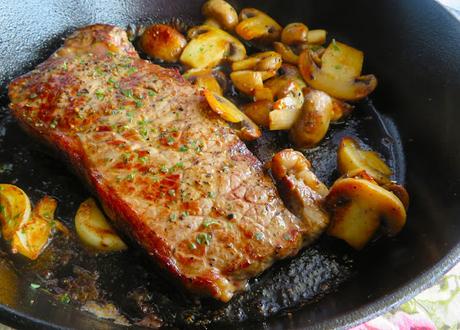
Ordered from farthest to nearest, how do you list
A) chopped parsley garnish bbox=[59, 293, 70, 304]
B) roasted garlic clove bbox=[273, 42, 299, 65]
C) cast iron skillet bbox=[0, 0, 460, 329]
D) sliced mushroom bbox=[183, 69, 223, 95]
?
1. roasted garlic clove bbox=[273, 42, 299, 65]
2. sliced mushroom bbox=[183, 69, 223, 95]
3. chopped parsley garnish bbox=[59, 293, 70, 304]
4. cast iron skillet bbox=[0, 0, 460, 329]

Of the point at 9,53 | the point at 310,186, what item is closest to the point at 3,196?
the point at 9,53

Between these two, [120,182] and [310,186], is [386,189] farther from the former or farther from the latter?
[120,182]

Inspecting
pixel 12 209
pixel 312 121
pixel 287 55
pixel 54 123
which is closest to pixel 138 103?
pixel 54 123

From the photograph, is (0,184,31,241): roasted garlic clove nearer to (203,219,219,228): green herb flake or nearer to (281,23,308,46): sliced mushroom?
(203,219,219,228): green herb flake

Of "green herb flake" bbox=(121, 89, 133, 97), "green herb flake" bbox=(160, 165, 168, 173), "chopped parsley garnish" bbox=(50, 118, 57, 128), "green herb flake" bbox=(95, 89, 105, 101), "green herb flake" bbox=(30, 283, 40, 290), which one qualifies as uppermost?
"green herb flake" bbox=(121, 89, 133, 97)

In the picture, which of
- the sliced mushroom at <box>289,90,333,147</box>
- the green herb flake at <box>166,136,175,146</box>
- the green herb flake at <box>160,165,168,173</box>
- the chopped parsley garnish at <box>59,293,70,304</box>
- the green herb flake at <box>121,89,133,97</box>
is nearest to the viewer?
the chopped parsley garnish at <box>59,293,70,304</box>

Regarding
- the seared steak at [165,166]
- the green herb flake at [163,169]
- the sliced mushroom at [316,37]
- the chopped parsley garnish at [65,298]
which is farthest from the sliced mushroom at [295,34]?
the chopped parsley garnish at [65,298]

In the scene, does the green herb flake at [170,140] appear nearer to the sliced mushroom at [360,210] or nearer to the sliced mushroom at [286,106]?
the sliced mushroom at [286,106]

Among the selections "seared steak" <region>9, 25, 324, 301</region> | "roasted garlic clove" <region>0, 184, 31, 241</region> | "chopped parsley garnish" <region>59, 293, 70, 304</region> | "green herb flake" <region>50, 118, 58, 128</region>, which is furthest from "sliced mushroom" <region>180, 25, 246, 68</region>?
"chopped parsley garnish" <region>59, 293, 70, 304</region>
